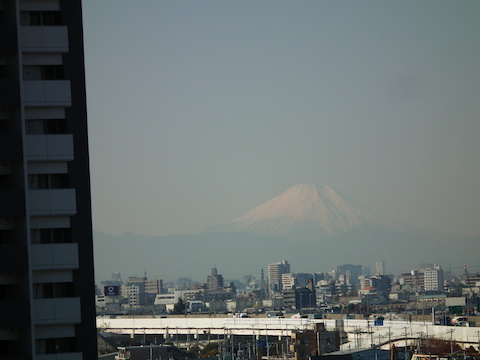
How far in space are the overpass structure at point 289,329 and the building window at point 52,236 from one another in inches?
1832

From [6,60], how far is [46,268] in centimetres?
374

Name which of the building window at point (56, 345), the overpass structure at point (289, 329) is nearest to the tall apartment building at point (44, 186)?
the building window at point (56, 345)

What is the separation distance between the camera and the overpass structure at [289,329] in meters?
66.1

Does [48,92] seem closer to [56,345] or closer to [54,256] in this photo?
[54,256]

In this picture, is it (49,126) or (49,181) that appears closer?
(49,181)

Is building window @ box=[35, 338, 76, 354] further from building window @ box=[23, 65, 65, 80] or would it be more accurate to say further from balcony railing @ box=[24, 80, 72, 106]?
building window @ box=[23, 65, 65, 80]

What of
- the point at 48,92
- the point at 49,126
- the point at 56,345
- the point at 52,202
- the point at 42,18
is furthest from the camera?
the point at 42,18

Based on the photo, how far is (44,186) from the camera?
15.5m

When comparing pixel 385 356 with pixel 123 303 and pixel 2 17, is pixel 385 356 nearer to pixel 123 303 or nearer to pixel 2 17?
pixel 2 17

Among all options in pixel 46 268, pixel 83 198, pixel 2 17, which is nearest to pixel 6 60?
pixel 2 17

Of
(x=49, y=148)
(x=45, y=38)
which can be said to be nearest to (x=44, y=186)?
(x=49, y=148)

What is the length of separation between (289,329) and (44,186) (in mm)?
72730

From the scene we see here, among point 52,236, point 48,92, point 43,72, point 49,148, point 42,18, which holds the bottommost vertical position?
point 52,236

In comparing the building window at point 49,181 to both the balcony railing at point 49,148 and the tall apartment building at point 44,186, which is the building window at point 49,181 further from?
the balcony railing at point 49,148
